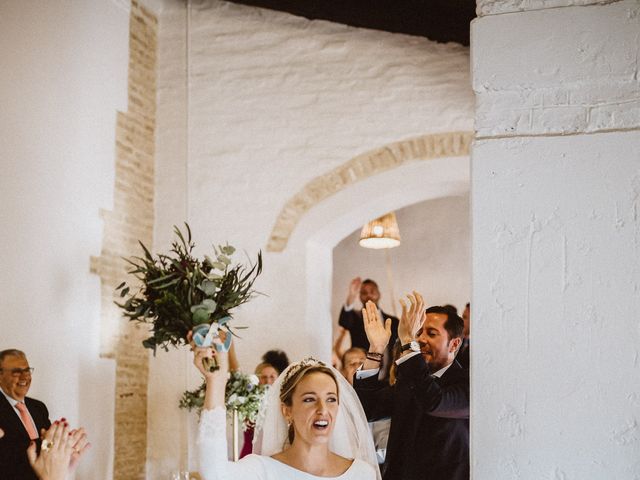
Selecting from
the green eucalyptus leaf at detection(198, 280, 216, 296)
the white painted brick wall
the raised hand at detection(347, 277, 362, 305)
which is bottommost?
the green eucalyptus leaf at detection(198, 280, 216, 296)

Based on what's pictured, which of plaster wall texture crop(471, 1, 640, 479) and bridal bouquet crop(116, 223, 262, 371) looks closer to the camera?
plaster wall texture crop(471, 1, 640, 479)

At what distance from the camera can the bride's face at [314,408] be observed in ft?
11.7

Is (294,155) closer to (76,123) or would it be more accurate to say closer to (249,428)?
(76,123)

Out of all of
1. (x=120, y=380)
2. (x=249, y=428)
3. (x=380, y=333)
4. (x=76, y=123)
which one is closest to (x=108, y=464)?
(x=120, y=380)

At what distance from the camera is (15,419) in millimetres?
6133

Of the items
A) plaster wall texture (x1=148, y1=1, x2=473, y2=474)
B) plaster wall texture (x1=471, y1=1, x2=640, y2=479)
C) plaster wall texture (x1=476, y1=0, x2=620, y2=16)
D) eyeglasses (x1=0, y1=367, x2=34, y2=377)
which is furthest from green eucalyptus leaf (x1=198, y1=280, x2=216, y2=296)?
plaster wall texture (x1=148, y1=1, x2=473, y2=474)

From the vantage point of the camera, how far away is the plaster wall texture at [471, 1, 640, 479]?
102 inches

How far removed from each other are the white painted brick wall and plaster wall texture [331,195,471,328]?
828 cm

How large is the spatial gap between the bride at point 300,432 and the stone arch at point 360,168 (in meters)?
3.94

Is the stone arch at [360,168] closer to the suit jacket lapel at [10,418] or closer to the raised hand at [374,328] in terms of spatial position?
the suit jacket lapel at [10,418]

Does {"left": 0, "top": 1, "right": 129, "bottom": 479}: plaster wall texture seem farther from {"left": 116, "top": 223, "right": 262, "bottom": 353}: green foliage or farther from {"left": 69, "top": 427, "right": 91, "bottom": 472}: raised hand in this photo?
{"left": 69, "top": 427, "right": 91, "bottom": 472}: raised hand

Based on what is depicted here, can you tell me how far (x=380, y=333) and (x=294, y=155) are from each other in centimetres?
420

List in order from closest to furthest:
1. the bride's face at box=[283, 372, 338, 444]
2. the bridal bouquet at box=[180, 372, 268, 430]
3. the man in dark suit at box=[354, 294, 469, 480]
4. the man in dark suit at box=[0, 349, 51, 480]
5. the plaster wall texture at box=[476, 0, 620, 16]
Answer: the plaster wall texture at box=[476, 0, 620, 16]
the bride's face at box=[283, 372, 338, 444]
the man in dark suit at box=[354, 294, 469, 480]
the man in dark suit at box=[0, 349, 51, 480]
the bridal bouquet at box=[180, 372, 268, 430]

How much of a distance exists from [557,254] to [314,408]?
4.26 feet
